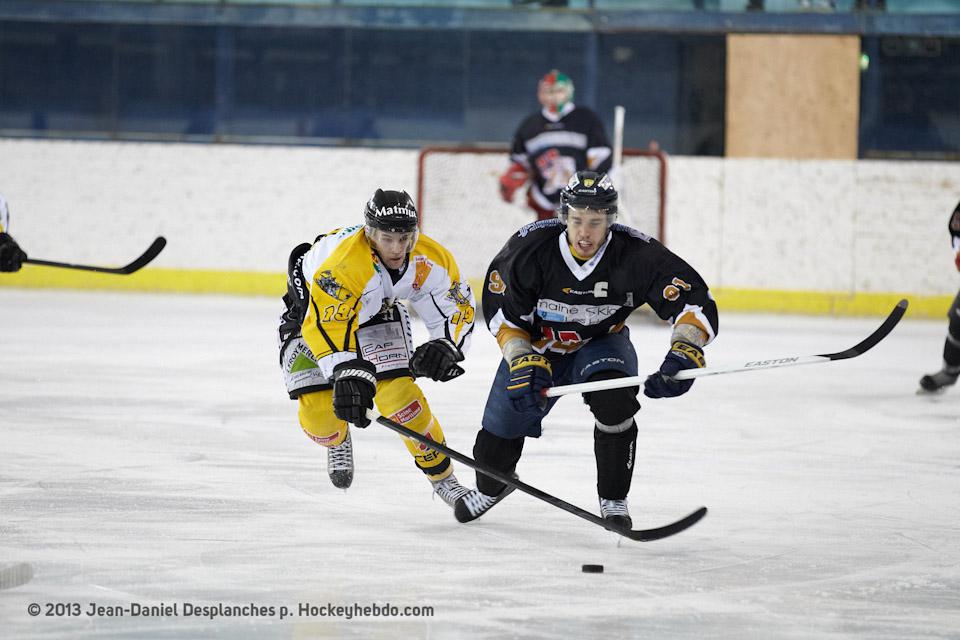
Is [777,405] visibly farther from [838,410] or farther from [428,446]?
[428,446]

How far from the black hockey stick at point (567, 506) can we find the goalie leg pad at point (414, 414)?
0.15 meters

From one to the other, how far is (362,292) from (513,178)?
530 centimetres

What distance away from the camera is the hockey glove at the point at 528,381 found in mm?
3127

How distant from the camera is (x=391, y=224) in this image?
3215 millimetres

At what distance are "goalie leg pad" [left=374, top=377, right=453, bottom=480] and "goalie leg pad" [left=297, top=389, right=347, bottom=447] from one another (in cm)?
18

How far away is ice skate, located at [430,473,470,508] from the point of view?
→ 3352 millimetres

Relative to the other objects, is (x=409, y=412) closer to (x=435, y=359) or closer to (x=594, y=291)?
(x=435, y=359)

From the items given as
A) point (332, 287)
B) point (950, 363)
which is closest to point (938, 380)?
point (950, 363)

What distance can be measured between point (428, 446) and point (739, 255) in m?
6.74

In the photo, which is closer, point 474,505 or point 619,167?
point 474,505

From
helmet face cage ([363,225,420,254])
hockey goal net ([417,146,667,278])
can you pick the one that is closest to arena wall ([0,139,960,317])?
hockey goal net ([417,146,667,278])

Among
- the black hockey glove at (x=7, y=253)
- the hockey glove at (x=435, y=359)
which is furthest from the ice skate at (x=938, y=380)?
the black hockey glove at (x=7, y=253)

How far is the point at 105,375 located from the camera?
5836 mm

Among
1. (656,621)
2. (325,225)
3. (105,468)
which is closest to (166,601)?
(656,621)
